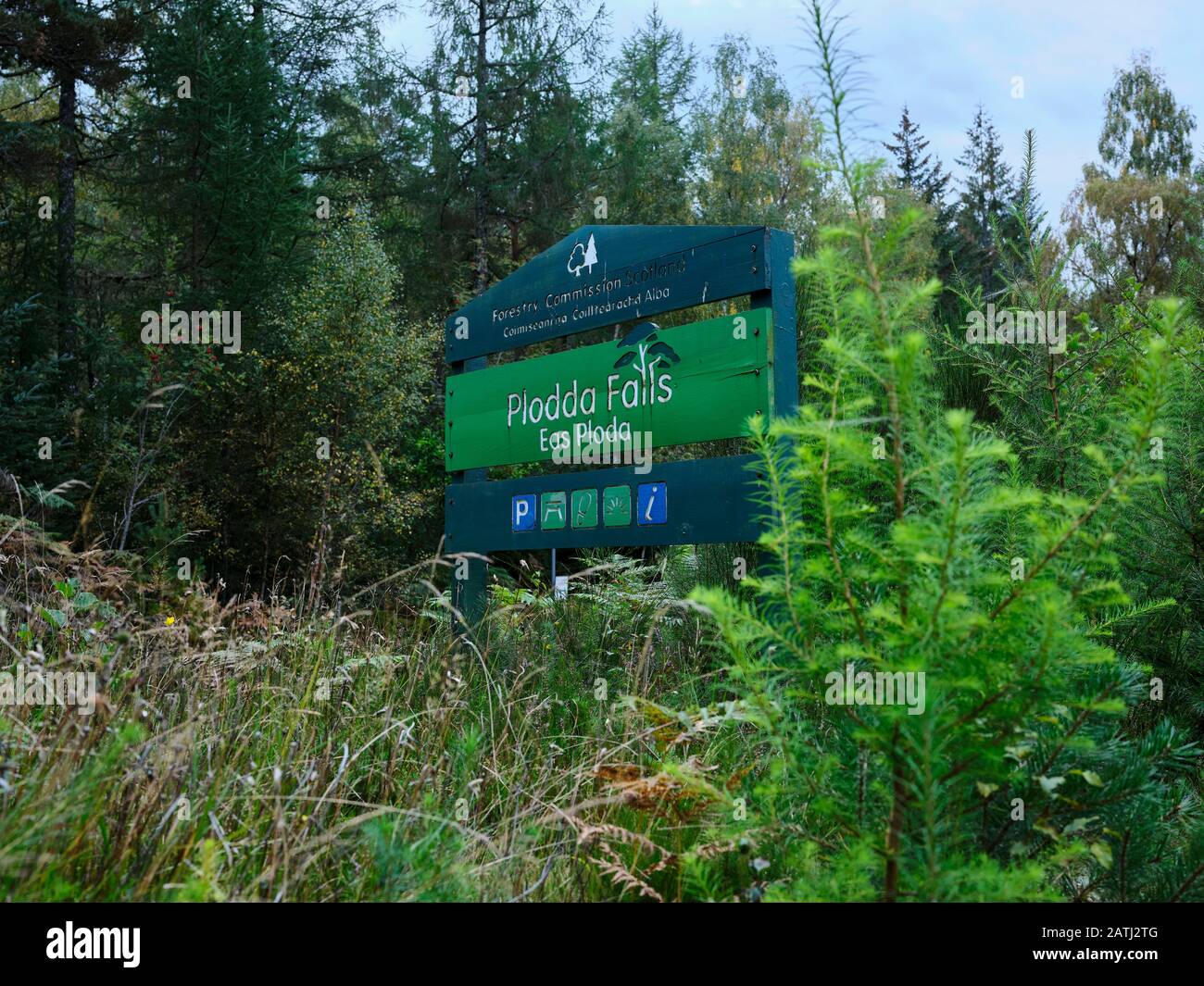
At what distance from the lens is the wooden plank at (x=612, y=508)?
3.97 m

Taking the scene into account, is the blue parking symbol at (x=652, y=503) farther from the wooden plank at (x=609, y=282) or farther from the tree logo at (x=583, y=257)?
the tree logo at (x=583, y=257)

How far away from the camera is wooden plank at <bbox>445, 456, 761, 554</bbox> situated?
156 inches

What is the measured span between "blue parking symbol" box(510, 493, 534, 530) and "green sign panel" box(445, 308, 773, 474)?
99 mm

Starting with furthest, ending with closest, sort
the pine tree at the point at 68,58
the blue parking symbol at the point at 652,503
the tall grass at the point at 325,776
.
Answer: the pine tree at the point at 68,58
the blue parking symbol at the point at 652,503
the tall grass at the point at 325,776

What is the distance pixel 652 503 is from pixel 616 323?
844mm

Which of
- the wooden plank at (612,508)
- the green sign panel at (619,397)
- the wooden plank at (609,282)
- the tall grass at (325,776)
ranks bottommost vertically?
the tall grass at (325,776)

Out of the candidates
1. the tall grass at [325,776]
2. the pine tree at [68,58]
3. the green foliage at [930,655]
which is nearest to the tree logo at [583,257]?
the tall grass at [325,776]

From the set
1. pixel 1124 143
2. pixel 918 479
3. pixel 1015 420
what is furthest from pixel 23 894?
pixel 1124 143

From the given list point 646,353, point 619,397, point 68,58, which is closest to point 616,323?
point 646,353

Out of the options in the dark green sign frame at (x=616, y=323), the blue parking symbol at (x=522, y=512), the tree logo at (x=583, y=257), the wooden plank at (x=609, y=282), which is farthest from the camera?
the blue parking symbol at (x=522, y=512)

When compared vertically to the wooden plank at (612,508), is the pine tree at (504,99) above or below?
above

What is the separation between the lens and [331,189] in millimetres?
16188

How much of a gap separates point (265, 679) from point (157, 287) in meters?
11.8

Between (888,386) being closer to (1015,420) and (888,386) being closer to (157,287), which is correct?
(1015,420)
